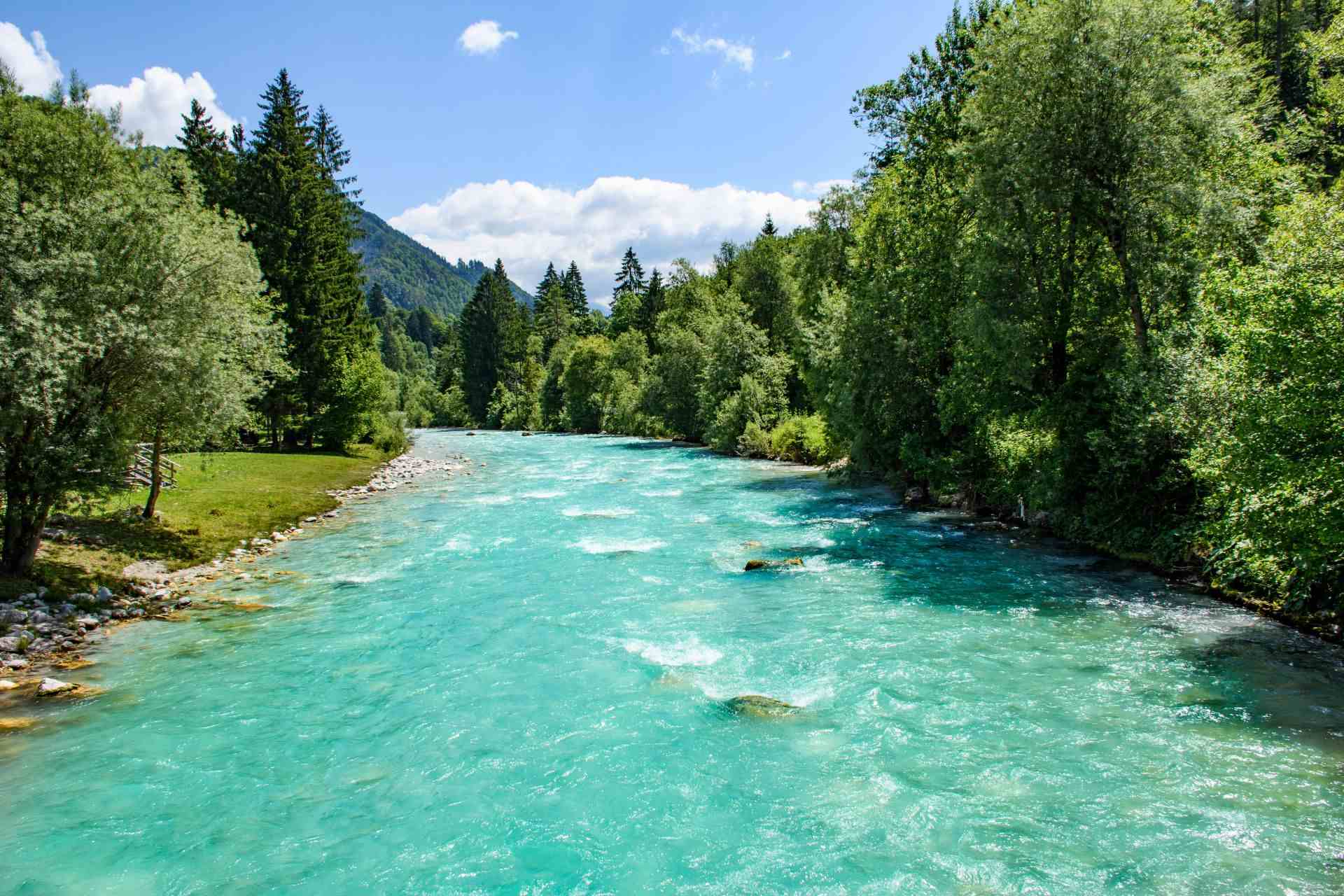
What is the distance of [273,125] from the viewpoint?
163 ft

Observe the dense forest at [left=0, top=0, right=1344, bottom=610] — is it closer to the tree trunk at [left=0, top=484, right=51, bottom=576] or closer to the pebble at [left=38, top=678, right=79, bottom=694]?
the tree trunk at [left=0, top=484, right=51, bottom=576]

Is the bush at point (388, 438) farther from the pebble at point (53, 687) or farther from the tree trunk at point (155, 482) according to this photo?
the pebble at point (53, 687)

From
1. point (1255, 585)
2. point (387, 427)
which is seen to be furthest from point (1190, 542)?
point (387, 427)

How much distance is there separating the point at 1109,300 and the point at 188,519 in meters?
28.2

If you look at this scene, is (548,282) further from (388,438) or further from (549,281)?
(388,438)

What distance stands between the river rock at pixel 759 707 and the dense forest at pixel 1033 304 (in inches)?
308

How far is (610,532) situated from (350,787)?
15736mm

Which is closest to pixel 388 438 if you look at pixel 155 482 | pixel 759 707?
pixel 155 482

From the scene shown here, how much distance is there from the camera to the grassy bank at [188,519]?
17.3 m

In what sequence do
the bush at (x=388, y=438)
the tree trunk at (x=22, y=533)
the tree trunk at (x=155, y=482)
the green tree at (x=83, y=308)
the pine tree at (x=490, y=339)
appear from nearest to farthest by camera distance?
the green tree at (x=83, y=308) → the tree trunk at (x=22, y=533) → the tree trunk at (x=155, y=482) → the bush at (x=388, y=438) → the pine tree at (x=490, y=339)

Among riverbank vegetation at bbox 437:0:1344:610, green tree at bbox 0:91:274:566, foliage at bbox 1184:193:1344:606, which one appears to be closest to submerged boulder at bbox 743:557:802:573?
riverbank vegetation at bbox 437:0:1344:610

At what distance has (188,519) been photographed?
23359mm

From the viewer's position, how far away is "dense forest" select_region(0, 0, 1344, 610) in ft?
40.9

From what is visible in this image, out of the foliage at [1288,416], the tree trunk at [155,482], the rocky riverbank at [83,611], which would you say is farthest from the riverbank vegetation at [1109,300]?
the tree trunk at [155,482]
